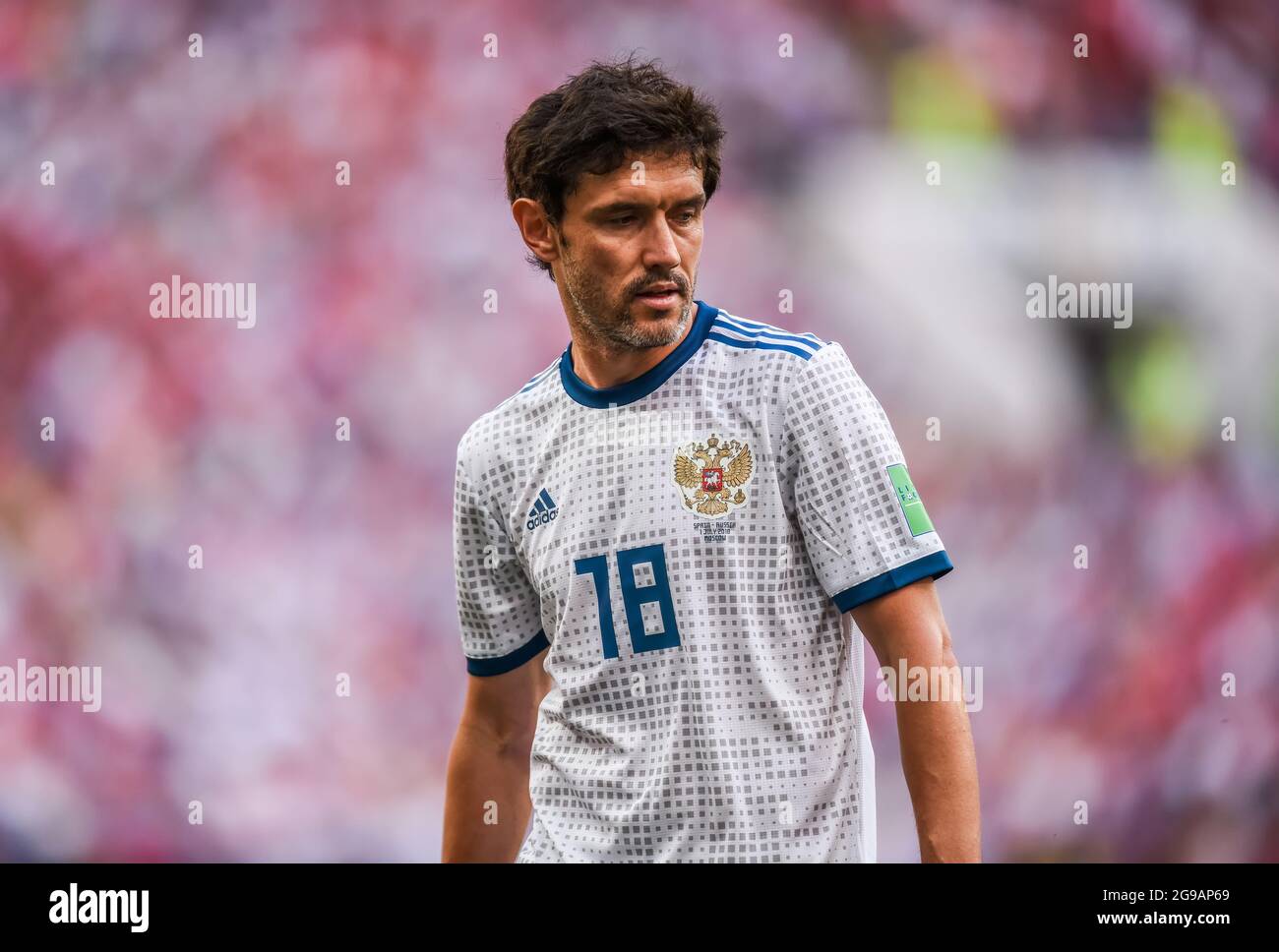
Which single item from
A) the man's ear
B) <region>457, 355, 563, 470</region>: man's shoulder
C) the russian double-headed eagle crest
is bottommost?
the russian double-headed eagle crest

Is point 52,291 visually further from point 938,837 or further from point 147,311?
point 938,837

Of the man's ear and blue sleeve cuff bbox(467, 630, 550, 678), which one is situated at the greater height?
the man's ear

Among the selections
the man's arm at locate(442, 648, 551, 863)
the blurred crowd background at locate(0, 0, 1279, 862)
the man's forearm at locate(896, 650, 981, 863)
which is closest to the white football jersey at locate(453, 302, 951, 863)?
the man's forearm at locate(896, 650, 981, 863)

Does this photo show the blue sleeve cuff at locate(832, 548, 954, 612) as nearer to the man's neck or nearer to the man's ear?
the man's neck

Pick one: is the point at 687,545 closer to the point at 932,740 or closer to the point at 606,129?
the point at 932,740

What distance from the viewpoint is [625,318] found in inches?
78.9

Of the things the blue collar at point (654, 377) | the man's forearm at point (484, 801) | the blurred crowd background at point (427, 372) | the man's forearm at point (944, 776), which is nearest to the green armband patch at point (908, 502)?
the man's forearm at point (944, 776)

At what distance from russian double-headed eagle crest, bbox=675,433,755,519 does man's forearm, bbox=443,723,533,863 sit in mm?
632

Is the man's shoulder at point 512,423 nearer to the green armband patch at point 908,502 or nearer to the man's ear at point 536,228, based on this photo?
the man's ear at point 536,228

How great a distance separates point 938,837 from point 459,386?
2.56 metres

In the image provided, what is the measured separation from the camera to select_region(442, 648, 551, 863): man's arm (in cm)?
230

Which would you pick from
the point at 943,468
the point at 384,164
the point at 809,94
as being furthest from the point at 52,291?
the point at 943,468

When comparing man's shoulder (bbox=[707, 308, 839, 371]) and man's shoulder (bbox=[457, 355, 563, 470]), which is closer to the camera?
man's shoulder (bbox=[707, 308, 839, 371])

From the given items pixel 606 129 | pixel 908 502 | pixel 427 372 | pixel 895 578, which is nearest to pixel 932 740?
pixel 895 578
